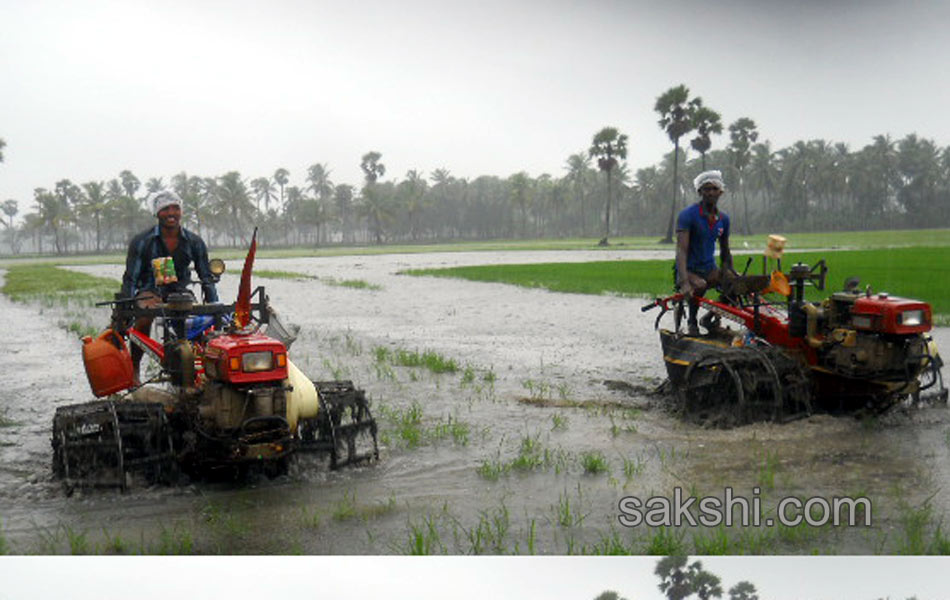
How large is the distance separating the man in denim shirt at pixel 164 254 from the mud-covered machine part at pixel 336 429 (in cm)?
66

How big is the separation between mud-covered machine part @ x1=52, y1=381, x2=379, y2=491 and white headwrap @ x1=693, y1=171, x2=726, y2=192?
1777mm

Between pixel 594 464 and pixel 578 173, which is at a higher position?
pixel 578 173

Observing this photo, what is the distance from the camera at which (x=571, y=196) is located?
10.4ft

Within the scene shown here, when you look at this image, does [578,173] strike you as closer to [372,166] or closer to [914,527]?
[372,166]

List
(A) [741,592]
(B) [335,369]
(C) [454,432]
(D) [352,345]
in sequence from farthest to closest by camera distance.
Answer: (D) [352,345] → (B) [335,369] → (C) [454,432] → (A) [741,592]

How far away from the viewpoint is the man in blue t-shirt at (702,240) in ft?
10.7

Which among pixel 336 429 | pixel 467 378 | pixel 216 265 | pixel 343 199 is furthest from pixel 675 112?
pixel 467 378

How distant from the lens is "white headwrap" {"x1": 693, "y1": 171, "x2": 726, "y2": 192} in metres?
3.20

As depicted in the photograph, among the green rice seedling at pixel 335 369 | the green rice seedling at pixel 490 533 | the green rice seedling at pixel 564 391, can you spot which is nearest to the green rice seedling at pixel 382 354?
the green rice seedling at pixel 335 369

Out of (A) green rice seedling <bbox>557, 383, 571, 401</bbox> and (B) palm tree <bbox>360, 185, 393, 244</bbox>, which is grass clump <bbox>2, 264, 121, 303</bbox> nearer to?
(B) palm tree <bbox>360, 185, 393, 244</bbox>

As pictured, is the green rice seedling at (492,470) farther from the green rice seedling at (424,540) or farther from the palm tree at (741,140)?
the palm tree at (741,140)

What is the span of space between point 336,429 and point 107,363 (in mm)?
958

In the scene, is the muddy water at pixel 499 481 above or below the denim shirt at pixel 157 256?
below

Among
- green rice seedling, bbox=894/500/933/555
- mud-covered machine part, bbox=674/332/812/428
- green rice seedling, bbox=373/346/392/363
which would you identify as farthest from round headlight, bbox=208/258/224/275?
green rice seedling, bbox=373/346/392/363
